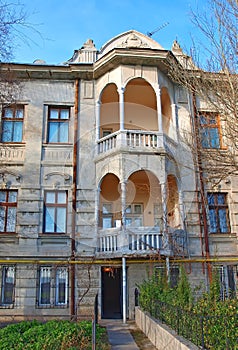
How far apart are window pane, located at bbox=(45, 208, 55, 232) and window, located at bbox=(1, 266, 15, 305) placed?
1.97 m

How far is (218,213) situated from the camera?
45.9 ft

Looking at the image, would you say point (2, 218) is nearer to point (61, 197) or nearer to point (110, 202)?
point (61, 197)

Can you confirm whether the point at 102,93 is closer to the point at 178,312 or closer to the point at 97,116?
the point at 97,116

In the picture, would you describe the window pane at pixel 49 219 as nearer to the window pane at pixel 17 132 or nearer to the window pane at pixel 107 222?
the window pane at pixel 107 222

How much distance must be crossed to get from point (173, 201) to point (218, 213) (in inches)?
78.1

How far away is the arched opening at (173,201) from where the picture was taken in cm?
1374

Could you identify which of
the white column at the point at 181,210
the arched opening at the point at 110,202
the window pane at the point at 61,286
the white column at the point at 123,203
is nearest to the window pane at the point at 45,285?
the window pane at the point at 61,286

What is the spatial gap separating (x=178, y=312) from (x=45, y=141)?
976cm

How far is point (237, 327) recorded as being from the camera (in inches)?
188

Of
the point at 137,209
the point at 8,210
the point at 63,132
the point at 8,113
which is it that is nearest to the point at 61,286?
the point at 8,210

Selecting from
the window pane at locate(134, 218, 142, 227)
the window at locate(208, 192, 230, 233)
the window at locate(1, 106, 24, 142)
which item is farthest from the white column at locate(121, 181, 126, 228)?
the window at locate(1, 106, 24, 142)

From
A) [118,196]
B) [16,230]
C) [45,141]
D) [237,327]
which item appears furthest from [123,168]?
[237,327]

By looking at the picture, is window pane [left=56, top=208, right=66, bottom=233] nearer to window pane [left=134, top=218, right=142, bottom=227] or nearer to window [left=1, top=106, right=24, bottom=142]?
window pane [left=134, top=218, right=142, bottom=227]

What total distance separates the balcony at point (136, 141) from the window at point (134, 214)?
2.90 m
